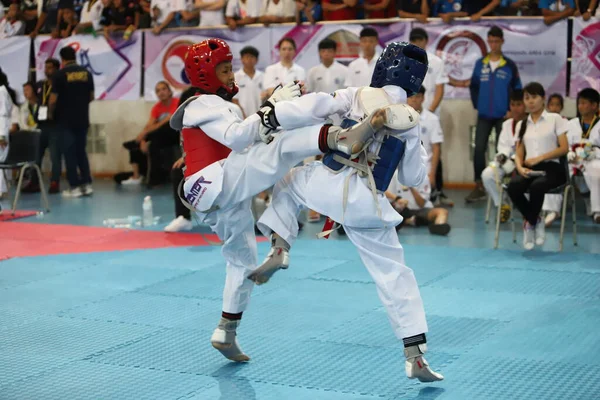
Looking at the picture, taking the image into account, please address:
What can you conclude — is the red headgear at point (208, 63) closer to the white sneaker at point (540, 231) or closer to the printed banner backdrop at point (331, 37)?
the white sneaker at point (540, 231)

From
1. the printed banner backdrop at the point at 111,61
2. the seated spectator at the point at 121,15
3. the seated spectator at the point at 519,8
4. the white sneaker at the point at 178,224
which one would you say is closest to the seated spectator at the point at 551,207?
the seated spectator at the point at 519,8

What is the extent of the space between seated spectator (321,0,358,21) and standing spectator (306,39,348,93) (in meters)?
1.18

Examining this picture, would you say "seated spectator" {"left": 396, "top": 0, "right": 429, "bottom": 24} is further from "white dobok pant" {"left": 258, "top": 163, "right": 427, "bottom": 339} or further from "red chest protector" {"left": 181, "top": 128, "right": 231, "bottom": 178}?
"white dobok pant" {"left": 258, "top": 163, "right": 427, "bottom": 339}

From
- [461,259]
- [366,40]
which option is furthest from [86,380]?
[366,40]

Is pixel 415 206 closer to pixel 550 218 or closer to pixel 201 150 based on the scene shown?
pixel 550 218

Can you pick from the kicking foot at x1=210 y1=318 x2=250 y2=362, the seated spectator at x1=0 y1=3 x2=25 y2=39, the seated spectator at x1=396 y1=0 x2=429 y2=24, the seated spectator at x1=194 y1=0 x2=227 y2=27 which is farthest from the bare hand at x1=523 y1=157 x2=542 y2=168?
the seated spectator at x1=0 y1=3 x2=25 y2=39

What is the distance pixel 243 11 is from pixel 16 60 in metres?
4.16

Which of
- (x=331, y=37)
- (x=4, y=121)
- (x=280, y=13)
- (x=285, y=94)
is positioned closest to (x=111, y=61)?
(x=4, y=121)

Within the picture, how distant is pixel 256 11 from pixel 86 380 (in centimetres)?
887

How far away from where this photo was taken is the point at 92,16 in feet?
46.1

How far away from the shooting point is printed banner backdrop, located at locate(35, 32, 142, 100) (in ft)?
43.9

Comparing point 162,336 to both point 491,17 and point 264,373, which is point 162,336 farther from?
point 491,17

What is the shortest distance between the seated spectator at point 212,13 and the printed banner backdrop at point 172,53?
0.24 meters

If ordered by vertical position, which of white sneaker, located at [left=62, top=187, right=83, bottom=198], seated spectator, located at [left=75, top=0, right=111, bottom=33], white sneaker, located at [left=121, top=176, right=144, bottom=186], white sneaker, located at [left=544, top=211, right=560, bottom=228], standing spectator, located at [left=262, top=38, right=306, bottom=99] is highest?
seated spectator, located at [left=75, top=0, right=111, bottom=33]
